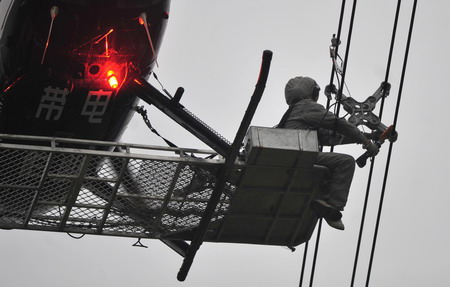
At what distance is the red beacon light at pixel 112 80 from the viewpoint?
22.9m

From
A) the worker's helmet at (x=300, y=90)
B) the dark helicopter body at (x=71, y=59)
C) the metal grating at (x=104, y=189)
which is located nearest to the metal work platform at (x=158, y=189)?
the metal grating at (x=104, y=189)

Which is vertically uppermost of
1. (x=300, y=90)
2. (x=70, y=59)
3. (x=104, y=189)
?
(x=300, y=90)

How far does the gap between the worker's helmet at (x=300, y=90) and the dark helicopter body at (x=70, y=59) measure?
3.68m

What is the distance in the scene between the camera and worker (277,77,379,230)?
768 inches

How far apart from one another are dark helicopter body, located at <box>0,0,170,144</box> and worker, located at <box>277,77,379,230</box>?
3.69 m

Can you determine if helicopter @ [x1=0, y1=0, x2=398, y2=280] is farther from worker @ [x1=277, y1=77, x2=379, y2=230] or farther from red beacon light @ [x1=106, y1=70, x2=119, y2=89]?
worker @ [x1=277, y1=77, x2=379, y2=230]

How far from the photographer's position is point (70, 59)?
22500 millimetres

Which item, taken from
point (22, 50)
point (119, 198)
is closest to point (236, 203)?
point (119, 198)

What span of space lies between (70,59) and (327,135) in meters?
5.21

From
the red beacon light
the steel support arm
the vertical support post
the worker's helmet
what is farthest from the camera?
the steel support arm

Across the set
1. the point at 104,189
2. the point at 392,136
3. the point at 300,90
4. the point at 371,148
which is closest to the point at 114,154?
the point at 104,189

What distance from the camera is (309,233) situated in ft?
69.2

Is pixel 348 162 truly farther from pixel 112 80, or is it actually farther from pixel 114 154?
pixel 112 80

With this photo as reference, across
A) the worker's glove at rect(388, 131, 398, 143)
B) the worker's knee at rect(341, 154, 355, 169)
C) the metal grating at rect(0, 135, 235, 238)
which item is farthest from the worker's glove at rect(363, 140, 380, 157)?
the metal grating at rect(0, 135, 235, 238)
